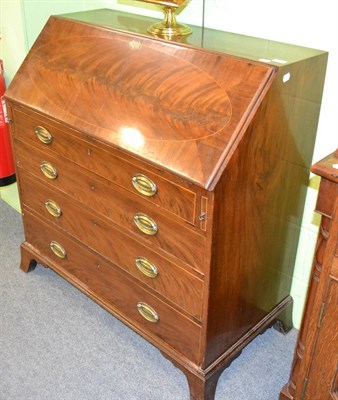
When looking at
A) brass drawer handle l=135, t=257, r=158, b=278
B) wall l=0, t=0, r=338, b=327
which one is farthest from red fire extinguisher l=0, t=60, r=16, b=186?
brass drawer handle l=135, t=257, r=158, b=278

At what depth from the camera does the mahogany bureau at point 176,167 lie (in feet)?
4.31

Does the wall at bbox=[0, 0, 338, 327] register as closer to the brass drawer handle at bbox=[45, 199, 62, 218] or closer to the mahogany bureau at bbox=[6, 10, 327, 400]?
the mahogany bureau at bbox=[6, 10, 327, 400]

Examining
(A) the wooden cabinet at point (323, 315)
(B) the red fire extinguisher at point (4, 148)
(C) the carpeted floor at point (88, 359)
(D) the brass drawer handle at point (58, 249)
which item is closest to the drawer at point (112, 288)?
(D) the brass drawer handle at point (58, 249)

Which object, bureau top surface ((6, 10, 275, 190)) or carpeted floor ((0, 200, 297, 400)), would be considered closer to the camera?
bureau top surface ((6, 10, 275, 190))

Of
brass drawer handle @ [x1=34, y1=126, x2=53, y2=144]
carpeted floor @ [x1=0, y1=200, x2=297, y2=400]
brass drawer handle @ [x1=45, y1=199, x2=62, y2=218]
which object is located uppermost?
brass drawer handle @ [x1=34, y1=126, x2=53, y2=144]

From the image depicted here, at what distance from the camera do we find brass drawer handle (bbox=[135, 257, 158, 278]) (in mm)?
1572

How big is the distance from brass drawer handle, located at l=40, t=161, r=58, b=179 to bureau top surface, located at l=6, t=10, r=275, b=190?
0.22 m

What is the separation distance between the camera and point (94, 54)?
1652 millimetres

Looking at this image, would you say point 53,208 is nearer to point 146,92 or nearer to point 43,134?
point 43,134

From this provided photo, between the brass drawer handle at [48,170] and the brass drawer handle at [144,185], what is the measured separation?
1.56 feet

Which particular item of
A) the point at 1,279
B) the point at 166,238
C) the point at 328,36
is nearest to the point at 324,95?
the point at 328,36

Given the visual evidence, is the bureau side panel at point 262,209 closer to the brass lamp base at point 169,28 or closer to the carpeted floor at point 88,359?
the carpeted floor at point 88,359

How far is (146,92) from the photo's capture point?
1474 millimetres

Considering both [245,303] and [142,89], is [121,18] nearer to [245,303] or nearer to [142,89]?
[142,89]
